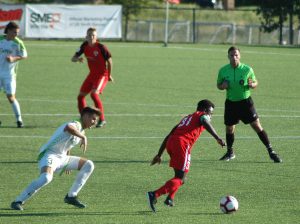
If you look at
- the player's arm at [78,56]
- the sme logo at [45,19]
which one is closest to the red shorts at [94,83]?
the player's arm at [78,56]

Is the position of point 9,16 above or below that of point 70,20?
above

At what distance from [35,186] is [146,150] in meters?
6.09

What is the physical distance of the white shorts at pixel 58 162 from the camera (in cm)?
1159

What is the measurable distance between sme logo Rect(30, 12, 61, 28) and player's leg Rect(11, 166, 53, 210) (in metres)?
41.2

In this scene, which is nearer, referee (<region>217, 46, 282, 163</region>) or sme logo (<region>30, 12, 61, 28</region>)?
referee (<region>217, 46, 282, 163</region>)

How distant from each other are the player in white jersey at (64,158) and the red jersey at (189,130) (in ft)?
4.04

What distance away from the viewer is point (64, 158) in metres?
11.8

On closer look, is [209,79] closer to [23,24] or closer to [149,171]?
[149,171]

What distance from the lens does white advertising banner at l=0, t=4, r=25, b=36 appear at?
50500 mm

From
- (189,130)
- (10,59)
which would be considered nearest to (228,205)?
(189,130)

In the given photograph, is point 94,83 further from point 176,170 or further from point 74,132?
point 74,132

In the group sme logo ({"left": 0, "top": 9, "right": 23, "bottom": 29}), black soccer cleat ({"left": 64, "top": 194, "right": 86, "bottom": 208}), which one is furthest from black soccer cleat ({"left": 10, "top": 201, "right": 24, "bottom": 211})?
sme logo ({"left": 0, "top": 9, "right": 23, "bottom": 29})

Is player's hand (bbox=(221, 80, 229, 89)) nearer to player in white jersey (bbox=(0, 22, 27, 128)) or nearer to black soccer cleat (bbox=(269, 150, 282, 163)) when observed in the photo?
black soccer cleat (bbox=(269, 150, 282, 163))

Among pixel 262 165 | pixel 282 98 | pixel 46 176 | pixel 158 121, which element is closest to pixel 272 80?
pixel 282 98
